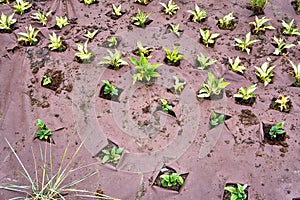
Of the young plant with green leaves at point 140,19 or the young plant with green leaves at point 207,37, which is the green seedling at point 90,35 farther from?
the young plant with green leaves at point 207,37

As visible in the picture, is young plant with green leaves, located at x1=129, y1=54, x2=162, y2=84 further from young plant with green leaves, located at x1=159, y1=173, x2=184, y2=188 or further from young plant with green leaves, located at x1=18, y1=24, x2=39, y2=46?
young plant with green leaves, located at x1=18, y1=24, x2=39, y2=46

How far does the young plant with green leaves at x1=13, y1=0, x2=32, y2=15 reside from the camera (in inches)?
169

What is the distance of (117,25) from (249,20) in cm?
172

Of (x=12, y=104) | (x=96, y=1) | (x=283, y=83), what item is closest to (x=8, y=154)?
(x=12, y=104)

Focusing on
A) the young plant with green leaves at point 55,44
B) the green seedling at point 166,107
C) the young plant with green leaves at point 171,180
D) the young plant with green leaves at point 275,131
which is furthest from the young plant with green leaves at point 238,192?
the young plant with green leaves at point 55,44

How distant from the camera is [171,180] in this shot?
9.00ft

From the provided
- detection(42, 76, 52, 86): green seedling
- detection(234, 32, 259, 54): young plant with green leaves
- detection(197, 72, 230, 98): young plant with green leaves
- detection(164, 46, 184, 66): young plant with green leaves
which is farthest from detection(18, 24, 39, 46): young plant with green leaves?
detection(234, 32, 259, 54): young plant with green leaves

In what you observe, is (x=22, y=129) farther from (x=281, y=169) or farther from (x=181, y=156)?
(x=281, y=169)

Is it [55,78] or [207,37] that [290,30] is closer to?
[207,37]

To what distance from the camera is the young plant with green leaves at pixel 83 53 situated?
365 centimetres

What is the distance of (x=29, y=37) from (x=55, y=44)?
366 mm

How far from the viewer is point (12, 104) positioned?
335 cm

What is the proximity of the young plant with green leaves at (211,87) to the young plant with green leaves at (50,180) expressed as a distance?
4.41ft

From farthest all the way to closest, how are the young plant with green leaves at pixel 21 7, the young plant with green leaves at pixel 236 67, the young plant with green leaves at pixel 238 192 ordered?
the young plant with green leaves at pixel 21 7 < the young plant with green leaves at pixel 236 67 < the young plant with green leaves at pixel 238 192
